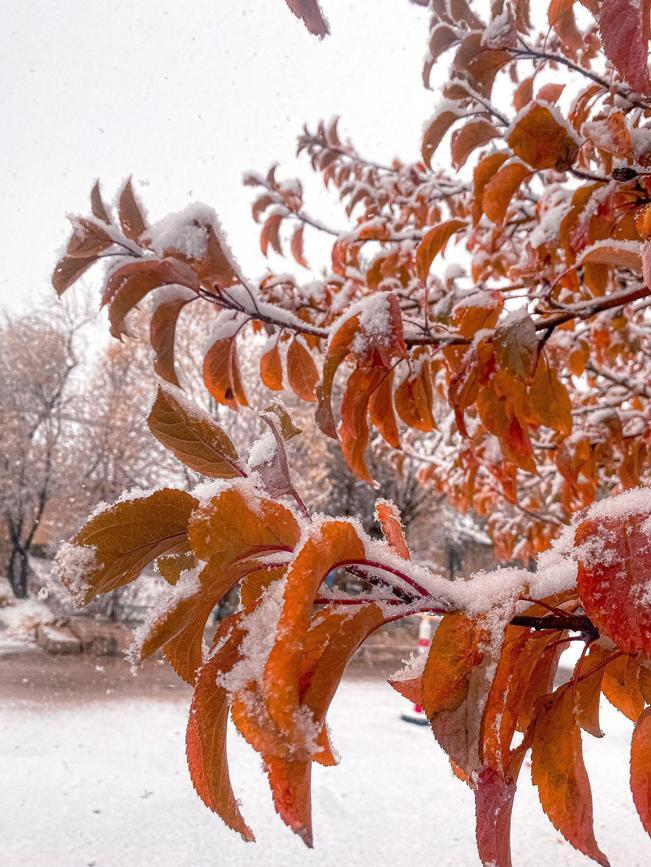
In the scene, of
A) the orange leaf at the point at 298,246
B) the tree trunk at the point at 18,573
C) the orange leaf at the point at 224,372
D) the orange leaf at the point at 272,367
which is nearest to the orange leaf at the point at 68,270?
the orange leaf at the point at 224,372

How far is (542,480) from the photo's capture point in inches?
A: 116

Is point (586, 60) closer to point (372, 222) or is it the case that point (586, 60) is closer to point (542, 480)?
point (372, 222)

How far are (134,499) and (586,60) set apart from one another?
1496mm

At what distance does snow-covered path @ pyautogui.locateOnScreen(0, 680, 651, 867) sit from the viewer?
87.9 inches

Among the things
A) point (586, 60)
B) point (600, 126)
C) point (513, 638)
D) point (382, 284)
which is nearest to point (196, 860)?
point (382, 284)

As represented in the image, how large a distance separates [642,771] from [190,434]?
0.95 ft

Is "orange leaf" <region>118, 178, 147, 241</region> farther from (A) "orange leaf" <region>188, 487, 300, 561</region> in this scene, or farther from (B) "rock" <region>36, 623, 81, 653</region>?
(B) "rock" <region>36, 623, 81, 653</region>

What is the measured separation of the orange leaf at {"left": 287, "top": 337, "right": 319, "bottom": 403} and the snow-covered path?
2020mm

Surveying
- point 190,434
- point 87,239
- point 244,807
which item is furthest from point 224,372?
point 244,807

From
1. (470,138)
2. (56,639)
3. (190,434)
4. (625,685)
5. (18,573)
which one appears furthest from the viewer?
(18,573)

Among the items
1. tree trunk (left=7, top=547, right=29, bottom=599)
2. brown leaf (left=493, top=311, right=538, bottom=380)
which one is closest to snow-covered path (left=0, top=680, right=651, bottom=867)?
brown leaf (left=493, top=311, right=538, bottom=380)

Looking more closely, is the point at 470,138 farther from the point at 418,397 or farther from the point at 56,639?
the point at 56,639

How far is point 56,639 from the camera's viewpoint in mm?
6254

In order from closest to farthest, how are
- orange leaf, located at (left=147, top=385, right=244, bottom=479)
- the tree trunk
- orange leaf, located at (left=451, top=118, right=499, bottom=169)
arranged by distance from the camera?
1. orange leaf, located at (left=147, top=385, right=244, bottom=479)
2. orange leaf, located at (left=451, top=118, right=499, bottom=169)
3. the tree trunk
